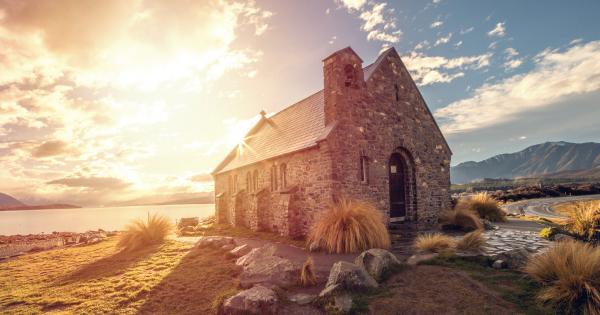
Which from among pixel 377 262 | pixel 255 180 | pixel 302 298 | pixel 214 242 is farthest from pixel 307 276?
pixel 255 180

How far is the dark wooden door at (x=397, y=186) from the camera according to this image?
1484cm

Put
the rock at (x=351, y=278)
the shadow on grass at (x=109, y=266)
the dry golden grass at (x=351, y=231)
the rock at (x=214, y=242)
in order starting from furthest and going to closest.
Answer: the rock at (x=214, y=242) → the dry golden grass at (x=351, y=231) → the shadow on grass at (x=109, y=266) → the rock at (x=351, y=278)

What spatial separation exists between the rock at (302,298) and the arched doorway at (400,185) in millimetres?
9942

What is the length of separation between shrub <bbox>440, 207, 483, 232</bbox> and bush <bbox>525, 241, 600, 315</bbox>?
292 inches

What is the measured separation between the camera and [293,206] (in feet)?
44.6

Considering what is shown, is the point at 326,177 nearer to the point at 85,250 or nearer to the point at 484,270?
the point at 484,270

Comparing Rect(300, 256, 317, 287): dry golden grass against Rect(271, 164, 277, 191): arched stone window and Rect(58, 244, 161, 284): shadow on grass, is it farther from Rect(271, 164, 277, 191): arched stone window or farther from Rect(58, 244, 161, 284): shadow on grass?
Rect(271, 164, 277, 191): arched stone window

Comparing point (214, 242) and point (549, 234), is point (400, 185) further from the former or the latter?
point (214, 242)

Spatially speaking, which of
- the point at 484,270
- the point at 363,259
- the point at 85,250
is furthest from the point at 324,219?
the point at 85,250

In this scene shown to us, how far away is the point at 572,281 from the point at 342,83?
33.3 ft

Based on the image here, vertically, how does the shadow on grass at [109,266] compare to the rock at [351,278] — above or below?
below

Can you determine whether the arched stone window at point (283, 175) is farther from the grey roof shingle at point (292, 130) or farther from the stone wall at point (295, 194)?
the grey roof shingle at point (292, 130)

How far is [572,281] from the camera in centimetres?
473

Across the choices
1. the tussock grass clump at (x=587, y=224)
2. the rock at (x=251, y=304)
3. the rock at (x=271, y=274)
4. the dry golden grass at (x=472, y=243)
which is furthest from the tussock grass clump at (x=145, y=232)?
the tussock grass clump at (x=587, y=224)
